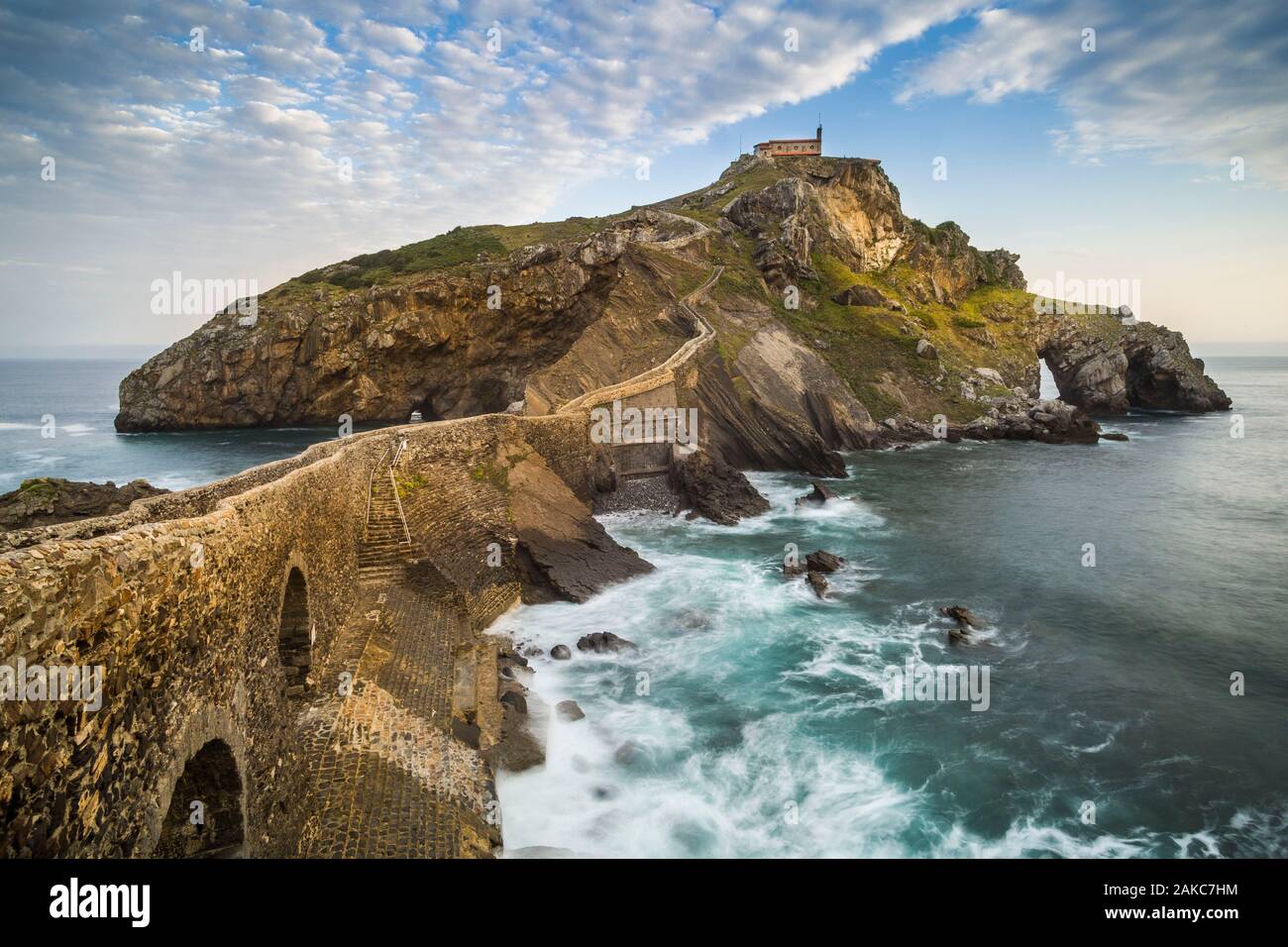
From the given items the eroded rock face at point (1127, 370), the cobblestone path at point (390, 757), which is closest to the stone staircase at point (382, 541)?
the cobblestone path at point (390, 757)

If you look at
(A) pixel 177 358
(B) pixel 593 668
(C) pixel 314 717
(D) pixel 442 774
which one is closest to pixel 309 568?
(C) pixel 314 717

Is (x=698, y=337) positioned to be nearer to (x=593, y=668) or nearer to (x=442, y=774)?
(x=593, y=668)

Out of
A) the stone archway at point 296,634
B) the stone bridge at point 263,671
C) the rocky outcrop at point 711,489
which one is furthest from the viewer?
the rocky outcrop at point 711,489

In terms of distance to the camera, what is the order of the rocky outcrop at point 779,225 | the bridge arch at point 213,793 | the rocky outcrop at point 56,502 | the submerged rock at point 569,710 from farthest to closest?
the rocky outcrop at point 779,225 < the rocky outcrop at point 56,502 < the submerged rock at point 569,710 < the bridge arch at point 213,793

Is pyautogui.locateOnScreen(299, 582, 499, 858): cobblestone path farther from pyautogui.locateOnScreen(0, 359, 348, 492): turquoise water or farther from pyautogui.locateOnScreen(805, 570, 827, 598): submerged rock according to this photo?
pyautogui.locateOnScreen(0, 359, 348, 492): turquoise water

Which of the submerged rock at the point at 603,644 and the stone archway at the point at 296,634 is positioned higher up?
the stone archway at the point at 296,634

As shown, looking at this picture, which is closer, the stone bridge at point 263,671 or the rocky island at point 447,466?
the stone bridge at point 263,671

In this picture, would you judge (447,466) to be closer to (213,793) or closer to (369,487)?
(369,487)

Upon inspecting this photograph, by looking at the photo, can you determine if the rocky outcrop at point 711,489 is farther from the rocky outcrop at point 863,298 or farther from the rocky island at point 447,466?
the rocky outcrop at point 863,298

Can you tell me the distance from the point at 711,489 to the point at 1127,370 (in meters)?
71.8

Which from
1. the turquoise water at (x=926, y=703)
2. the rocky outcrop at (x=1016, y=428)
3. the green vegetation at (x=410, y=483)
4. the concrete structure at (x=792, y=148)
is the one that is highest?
the concrete structure at (x=792, y=148)

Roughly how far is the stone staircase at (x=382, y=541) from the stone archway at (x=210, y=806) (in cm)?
1051

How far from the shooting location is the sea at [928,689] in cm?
1455

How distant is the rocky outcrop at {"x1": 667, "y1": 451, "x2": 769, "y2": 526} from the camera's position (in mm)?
37688
